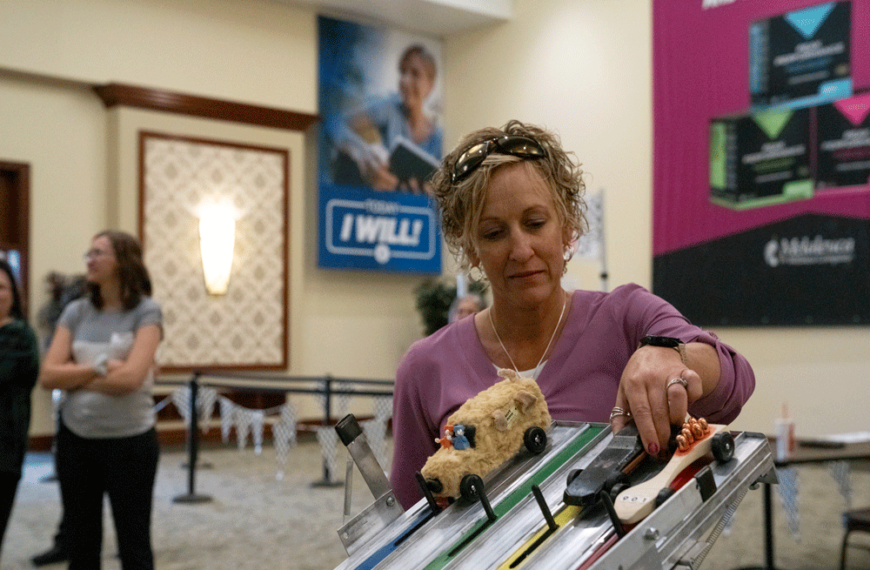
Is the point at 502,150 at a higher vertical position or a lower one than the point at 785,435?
higher

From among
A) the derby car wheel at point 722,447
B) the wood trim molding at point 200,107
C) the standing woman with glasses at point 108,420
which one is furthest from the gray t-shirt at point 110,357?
the wood trim molding at point 200,107

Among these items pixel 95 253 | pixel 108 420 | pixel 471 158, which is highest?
pixel 471 158

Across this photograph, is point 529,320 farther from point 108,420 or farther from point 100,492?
point 100,492

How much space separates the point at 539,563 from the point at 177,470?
7.62m

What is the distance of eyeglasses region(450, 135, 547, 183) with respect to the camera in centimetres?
133

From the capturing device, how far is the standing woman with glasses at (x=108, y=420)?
3.32 meters

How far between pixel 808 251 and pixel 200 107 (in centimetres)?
666

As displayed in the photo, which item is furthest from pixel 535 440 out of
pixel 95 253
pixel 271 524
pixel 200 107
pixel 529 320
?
pixel 200 107

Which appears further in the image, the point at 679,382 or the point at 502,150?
the point at 502,150

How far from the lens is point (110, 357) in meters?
3.47

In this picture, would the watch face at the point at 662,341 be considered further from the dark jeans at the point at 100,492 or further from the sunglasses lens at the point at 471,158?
the dark jeans at the point at 100,492

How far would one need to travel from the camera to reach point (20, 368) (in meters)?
3.44

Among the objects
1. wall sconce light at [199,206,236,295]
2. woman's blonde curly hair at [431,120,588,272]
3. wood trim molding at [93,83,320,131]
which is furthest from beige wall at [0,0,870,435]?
woman's blonde curly hair at [431,120,588,272]

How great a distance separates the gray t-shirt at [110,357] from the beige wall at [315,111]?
5604mm
